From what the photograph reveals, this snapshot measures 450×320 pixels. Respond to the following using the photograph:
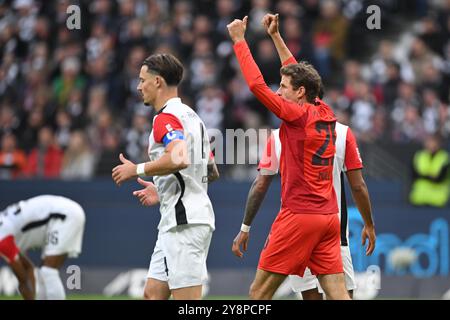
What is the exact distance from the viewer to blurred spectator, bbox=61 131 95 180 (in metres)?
16.2

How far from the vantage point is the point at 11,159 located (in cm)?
1641

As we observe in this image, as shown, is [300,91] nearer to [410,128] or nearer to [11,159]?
[410,128]

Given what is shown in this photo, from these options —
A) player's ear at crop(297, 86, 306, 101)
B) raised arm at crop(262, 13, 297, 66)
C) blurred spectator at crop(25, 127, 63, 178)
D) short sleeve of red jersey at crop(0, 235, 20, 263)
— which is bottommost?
short sleeve of red jersey at crop(0, 235, 20, 263)

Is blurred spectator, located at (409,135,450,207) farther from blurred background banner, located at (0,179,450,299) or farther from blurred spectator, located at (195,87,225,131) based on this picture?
blurred spectator, located at (195,87,225,131)

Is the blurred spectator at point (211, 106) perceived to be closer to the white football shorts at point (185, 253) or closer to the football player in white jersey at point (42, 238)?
the football player in white jersey at point (42, 238)

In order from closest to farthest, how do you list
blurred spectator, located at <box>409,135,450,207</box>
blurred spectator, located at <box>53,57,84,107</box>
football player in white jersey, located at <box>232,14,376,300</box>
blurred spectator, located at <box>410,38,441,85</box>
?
football player in white jersey, located at <box>232,14,376,300</box> → blurred spectator, located at <box>409,135,450,207</box> → blurred spectator, located at <box>410,38,441,85</box> → blurred spectator, located at <box>53,57,84,107</box>

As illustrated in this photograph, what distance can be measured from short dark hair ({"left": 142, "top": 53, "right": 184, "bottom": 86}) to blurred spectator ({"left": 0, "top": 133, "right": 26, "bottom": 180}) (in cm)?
880

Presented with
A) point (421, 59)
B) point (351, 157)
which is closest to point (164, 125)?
point (351, 157)

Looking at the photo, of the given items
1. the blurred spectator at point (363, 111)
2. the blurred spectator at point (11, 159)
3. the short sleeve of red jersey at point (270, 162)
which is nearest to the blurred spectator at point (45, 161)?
the blurred spectator at point (11, 159)

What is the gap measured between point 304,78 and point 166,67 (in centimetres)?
109

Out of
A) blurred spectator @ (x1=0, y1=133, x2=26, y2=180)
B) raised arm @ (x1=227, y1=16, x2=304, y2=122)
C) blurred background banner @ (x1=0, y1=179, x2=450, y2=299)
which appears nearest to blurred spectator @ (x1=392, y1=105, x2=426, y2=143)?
blurred background banner @ (x1=0, y1=179, x2=450, y2=299)

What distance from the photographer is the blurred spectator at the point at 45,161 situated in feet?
53.4

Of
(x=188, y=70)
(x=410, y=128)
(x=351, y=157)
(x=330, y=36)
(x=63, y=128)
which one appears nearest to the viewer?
(x=351, y=157)
